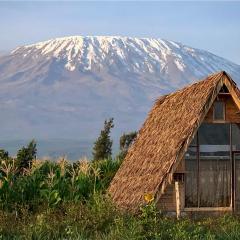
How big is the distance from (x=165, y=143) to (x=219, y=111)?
198cm

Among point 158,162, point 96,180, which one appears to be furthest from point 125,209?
point 96,180

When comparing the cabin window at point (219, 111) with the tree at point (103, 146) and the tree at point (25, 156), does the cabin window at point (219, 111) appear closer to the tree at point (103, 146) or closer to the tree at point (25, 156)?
the tree at point (25, 156)

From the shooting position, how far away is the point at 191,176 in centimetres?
2245

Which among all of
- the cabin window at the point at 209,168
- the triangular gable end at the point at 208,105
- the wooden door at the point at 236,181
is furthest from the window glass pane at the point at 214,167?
the triangular gable end at the point at 208,105

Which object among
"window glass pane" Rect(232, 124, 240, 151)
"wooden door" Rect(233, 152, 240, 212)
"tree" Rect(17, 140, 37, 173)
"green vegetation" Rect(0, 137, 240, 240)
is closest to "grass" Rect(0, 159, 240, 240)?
"green vegetation" Rect(0, 137, 240, 240)

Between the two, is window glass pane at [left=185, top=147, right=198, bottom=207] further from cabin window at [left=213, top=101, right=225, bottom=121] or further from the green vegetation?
cabin window at [left=213, top=101, right=225, bottom=121]

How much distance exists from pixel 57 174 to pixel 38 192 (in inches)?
A: 107

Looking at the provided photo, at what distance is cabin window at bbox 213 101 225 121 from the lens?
2234cm

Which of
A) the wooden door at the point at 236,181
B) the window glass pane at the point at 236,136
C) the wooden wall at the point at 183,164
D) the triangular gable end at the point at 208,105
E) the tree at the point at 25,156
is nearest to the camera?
the triangular gable end at the point at 208,105

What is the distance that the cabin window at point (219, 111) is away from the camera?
22.3m

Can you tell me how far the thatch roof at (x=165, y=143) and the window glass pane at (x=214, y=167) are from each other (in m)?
1.14

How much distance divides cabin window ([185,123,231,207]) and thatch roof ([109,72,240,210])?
990mm

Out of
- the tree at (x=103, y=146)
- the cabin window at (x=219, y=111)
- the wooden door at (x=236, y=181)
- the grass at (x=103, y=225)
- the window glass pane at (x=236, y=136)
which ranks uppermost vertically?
the tree at (x=103, y=146)

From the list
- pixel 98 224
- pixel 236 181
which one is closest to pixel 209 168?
pixel 236 181
